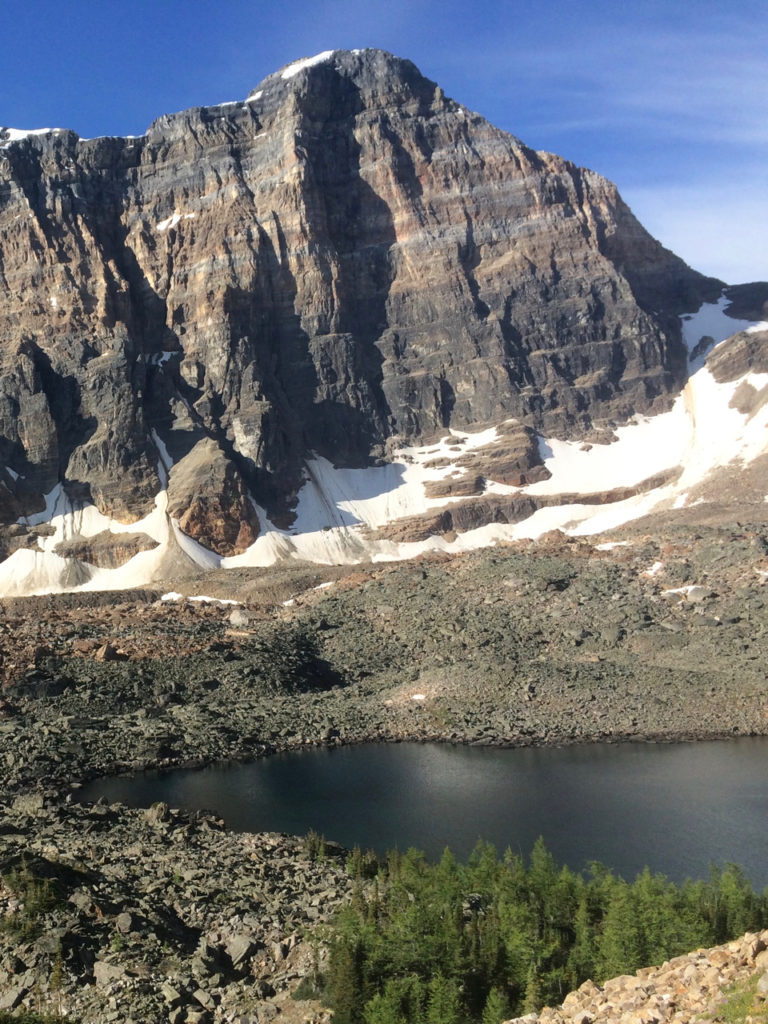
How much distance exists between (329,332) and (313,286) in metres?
7.25

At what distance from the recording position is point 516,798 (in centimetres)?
4694

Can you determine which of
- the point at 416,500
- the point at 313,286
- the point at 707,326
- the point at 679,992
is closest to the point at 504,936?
the point at 679,992

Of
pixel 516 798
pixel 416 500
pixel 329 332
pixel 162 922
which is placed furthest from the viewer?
pixel 329 332

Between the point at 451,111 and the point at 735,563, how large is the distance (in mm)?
118854

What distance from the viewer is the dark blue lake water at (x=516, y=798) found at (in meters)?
39.5

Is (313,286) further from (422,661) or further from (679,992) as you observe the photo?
(679,992)

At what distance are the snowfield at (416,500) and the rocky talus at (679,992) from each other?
108157 mm

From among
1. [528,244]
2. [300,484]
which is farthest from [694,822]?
[528,244]

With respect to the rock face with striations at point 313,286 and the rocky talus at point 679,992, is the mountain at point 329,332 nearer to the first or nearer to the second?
the rock face with striations at point 313,286

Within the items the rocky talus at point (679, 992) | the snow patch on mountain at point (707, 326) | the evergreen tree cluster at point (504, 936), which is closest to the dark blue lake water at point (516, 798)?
the evergreen tree cluster at point (504, 936)

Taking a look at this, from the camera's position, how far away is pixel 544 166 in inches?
6708

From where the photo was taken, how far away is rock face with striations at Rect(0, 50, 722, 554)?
150 metres

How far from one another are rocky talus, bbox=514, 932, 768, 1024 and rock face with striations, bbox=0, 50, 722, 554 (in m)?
126

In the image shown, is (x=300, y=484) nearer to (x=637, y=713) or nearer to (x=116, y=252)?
(x=116, y=252)
